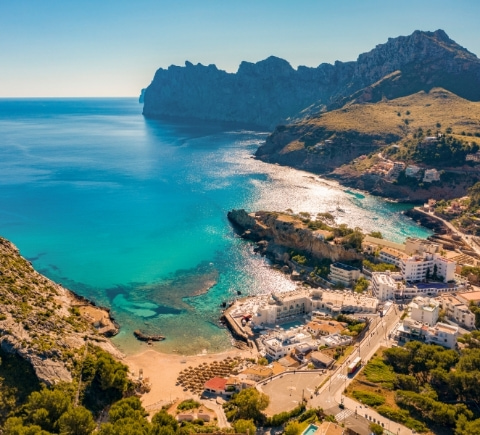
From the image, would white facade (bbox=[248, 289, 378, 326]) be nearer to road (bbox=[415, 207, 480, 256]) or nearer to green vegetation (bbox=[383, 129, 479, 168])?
road (bbox=[415, 207, 480, 256])

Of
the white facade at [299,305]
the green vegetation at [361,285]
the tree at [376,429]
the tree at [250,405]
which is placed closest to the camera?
the tree at [376,429]

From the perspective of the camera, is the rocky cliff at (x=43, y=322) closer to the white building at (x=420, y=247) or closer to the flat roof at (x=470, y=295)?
the flat roof at (x=470, y=295)

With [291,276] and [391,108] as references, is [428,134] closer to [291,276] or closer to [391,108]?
[391,108]

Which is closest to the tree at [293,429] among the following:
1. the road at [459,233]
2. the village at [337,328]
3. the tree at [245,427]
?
the village at [337,328]

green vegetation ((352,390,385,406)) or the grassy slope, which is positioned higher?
the grassy slope

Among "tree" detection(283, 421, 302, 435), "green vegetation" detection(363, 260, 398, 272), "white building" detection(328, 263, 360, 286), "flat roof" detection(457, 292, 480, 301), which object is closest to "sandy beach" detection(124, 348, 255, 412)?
"tree" detection(283, 421, 302, 435)

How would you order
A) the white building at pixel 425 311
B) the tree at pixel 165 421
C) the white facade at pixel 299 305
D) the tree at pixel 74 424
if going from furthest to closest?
the white facade at pixel 299 305 → the white building at pixel 425 311 → the tree at pixel 165 421 → the tree at pixel 74 424
